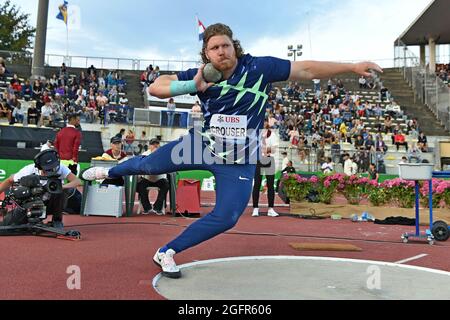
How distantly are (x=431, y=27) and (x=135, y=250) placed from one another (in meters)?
31.1

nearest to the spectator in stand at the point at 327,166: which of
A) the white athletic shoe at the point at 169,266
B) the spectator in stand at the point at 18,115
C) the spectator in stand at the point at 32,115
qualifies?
the spectator in stand at the point at 32,115

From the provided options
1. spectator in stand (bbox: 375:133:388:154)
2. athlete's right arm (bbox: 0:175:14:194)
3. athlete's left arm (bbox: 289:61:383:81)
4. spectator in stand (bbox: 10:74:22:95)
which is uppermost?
spectator in stand (bbox: 10:74:22:95)

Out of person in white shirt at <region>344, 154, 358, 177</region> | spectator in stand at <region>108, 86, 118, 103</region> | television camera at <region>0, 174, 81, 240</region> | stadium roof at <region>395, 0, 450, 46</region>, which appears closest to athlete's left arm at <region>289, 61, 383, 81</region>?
television camera at <region>0, 174, 81, 240</region>

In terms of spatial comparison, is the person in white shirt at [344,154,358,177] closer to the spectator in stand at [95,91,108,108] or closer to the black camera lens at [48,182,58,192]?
the spectator in stand at [95,91,108,108]

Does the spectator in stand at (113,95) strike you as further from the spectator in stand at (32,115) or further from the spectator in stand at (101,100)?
the spectator in stand at (32,115)

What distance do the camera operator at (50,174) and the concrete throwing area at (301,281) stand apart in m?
2.46

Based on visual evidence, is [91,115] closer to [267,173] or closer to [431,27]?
[267,173]

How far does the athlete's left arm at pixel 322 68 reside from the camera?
362cm

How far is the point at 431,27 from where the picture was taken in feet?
98.0

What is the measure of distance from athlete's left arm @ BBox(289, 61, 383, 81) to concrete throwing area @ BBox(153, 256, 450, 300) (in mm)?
1679

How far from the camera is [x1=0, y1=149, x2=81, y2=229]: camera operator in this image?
5.34 metres

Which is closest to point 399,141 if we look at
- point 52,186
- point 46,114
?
point 46,114
